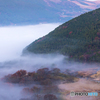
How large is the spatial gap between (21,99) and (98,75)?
6.50 feet

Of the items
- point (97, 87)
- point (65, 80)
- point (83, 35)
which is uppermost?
A: point (83, 35)

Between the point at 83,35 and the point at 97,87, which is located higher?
the point at 83,35

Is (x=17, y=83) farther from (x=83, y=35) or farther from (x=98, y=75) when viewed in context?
(x=83, y=35)

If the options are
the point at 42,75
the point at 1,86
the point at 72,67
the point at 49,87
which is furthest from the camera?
the point at 72,67

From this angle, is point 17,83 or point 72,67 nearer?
point 17,83

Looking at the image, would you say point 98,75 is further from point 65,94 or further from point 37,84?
point 37,84

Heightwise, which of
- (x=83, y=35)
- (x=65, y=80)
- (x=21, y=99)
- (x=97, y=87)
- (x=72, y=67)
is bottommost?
(x=21, y=99)

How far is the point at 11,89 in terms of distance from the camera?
10.7 ft

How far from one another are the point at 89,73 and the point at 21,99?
182 cm

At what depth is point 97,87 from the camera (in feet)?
10.5

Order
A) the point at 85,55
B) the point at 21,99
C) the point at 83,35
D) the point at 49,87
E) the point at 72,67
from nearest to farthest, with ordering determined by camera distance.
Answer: the point at 21,99 < the point at 49,87 < the point at 72,67 < the point at 85,55 < the point at 83,35

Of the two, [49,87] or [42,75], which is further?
[42,75]

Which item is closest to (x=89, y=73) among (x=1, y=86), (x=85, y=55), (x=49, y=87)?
(x=85, y=55)

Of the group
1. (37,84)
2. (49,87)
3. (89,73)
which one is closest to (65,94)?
(49,87)
